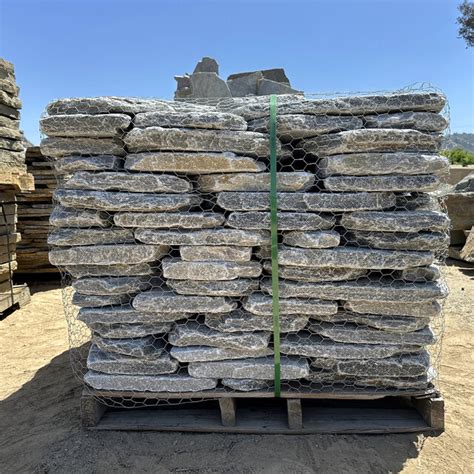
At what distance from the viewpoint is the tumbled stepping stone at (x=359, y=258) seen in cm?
262

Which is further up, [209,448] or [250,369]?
[250,369]

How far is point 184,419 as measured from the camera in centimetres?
288

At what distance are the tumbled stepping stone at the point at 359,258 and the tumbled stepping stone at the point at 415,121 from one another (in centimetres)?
83

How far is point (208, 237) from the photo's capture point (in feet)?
8.80

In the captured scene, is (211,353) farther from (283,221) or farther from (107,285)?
(283,221)

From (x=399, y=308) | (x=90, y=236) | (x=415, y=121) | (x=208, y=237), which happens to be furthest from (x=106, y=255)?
(x=415, y=121)

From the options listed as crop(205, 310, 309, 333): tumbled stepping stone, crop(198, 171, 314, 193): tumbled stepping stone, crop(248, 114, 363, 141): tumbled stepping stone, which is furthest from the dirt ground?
crop(248, 114, 363, 141): tumbled stepping stone

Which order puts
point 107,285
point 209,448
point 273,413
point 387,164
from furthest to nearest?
point 273,413, point 107,285, point 209,448, point 387,164

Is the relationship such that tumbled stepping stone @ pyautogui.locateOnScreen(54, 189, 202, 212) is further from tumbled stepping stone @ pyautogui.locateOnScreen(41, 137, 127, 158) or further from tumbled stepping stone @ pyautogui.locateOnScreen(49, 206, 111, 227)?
tumbled stepping stone @ pyautogui.locateOnScreen(41, 137, 127, 158)

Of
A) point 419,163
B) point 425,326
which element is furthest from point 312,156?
point 425,326

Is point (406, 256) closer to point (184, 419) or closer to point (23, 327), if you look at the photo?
point (184, 419)

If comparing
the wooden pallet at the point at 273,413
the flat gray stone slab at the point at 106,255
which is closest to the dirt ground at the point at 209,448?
the wooden pallet at the point at 273,413

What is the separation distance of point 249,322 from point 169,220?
884 mm

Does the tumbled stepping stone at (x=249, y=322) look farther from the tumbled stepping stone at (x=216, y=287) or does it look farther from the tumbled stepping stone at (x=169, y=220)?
the tumbled stepping stone at (x=169, y=220)
